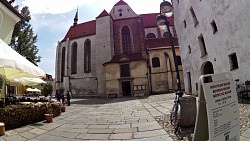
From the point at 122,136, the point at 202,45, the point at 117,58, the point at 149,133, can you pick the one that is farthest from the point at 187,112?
the point at 117,58

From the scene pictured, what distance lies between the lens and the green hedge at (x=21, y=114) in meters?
6.42

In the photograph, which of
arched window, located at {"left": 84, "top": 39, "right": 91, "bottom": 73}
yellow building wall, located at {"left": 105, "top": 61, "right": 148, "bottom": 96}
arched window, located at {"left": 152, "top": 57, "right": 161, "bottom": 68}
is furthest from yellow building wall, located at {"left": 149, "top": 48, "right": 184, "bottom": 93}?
arched window, located at {"left": 84, "top": 39, "right": 91, "bottom": 73}

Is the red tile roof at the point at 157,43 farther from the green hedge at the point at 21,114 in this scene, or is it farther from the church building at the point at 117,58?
the green hedge at the point at 21,114

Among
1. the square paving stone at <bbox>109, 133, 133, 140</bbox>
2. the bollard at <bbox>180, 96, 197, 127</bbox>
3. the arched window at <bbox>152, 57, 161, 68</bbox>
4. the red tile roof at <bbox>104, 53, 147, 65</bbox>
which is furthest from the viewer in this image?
the arched window at <bbox>152, 57, 161, 68</bbox>

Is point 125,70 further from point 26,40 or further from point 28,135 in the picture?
point 28,135

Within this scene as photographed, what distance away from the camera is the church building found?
91.1ft

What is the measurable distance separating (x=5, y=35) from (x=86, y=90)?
2326cm

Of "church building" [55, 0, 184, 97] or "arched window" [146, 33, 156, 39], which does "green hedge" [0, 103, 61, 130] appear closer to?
"church building" [55, 0, 184, 97]

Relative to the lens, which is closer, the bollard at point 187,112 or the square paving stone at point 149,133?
the square paving stone at point 149,133

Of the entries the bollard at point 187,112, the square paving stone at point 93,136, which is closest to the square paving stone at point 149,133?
the bollard at point 187,112

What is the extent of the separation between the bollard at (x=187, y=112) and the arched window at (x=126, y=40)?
88.9 feet

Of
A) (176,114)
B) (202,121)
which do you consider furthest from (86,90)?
(202,121)

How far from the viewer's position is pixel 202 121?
2.60 meters

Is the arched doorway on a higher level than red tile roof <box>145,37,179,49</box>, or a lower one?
lower
